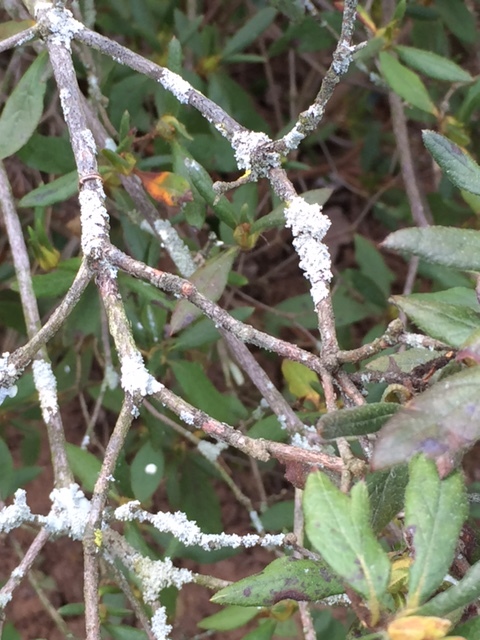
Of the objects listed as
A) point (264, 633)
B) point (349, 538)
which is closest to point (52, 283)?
point (264, 633)

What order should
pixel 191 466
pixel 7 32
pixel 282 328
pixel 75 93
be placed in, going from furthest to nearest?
pixel 282 328 < pixel 191 466 < pixel 7 32 < pixel 75 93

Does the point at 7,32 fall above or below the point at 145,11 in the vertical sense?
below

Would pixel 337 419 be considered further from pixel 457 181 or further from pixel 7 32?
pixel 7 32

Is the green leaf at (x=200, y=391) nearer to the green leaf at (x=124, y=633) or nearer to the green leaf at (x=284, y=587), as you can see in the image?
the green leaf at (x=124, y=633)

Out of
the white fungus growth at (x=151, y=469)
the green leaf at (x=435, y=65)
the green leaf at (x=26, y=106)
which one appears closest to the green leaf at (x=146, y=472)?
the white fungus growth at (x=151, y=469)

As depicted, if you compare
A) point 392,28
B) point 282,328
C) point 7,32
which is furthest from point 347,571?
point 282,328

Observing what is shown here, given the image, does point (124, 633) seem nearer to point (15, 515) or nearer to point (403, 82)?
point (15, 515)
